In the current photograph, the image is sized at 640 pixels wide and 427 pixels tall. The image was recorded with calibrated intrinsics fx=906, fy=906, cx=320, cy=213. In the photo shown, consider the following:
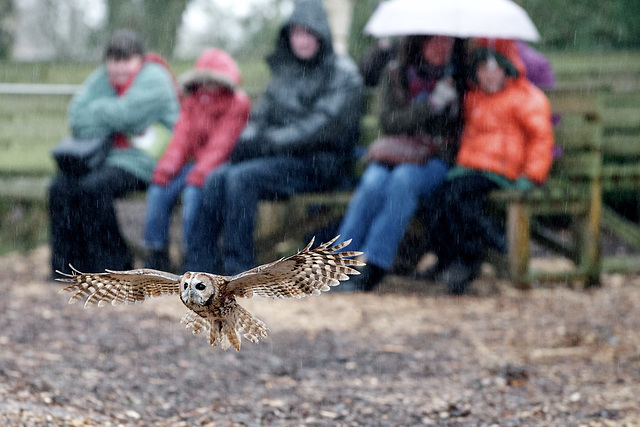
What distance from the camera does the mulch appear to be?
3885mm

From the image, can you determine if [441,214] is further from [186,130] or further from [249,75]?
[249,75]

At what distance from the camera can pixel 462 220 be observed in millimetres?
6527

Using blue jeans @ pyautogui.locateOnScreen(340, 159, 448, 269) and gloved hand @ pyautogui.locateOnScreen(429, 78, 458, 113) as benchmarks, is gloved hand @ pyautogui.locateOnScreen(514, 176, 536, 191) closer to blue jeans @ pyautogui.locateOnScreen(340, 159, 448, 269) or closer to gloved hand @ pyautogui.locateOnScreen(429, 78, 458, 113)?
blue jeans @ pyautogui.locateOnScreen(340, 159, 448, 269)

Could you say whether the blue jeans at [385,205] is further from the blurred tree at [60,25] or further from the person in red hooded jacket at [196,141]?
the blurred tree at [60,25]

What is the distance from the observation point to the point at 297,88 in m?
6.83

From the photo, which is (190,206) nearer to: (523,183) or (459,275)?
(459,275)

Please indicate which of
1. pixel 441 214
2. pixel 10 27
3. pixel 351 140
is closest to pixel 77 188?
pixel 351 140

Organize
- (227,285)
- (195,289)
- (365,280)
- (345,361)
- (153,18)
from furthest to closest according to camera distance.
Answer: (153,18), (365,280), (345,361), (227,285), (195,289)

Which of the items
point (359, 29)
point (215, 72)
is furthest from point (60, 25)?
point (215, 72)

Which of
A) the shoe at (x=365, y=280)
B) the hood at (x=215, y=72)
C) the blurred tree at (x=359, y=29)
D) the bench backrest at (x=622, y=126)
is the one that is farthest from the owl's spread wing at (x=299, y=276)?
the blurred tree at (x=359, y=29)

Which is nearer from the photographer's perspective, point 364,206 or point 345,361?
point 345,361

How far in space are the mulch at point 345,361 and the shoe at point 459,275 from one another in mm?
115

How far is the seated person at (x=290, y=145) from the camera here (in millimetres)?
6480

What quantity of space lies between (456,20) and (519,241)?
66.0 inches
